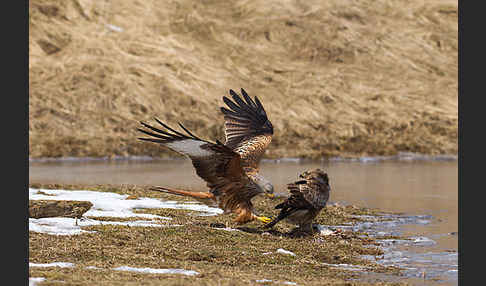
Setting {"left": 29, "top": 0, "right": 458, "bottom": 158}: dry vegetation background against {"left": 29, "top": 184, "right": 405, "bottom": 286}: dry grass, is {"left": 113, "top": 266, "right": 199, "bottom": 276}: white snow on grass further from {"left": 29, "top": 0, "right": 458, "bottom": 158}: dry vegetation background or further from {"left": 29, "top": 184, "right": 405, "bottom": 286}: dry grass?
{"left": 29, "top": 0, "right": 458, "bottom": 158}: dry vegetation background

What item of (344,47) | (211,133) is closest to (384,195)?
(211,133)

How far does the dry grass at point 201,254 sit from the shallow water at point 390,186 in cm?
76

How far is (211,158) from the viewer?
10352 mm

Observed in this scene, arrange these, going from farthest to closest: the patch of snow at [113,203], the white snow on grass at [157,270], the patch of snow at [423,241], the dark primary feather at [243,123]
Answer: the patch of snow at [113,203]
the dark primary feather at [243,123]
the patch of snow at [423,241]
the white snow on grass at [157,270]

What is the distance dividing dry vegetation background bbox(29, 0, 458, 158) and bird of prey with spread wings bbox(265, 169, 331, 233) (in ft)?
84.4

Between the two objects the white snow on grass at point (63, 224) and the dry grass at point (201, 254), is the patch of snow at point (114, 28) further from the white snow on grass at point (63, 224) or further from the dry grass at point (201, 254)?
the white snow on grass at point (63, 224)

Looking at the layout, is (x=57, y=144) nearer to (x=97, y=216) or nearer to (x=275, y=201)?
(x=275, y=201)

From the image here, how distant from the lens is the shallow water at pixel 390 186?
10734 mm

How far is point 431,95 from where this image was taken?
51.3 metres

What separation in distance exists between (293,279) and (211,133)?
33749 millimetres

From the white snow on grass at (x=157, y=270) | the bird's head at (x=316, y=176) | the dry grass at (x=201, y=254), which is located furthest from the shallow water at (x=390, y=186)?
the white snow on grass at (x=157, y=270)

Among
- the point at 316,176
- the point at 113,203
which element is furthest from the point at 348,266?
the point at 113,203

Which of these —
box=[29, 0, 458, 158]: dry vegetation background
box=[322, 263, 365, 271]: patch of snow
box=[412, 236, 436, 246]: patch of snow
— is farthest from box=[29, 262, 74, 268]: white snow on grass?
box=[29, 0, 458, 158]: dry vegetation background

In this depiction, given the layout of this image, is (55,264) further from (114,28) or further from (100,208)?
(114,28)
